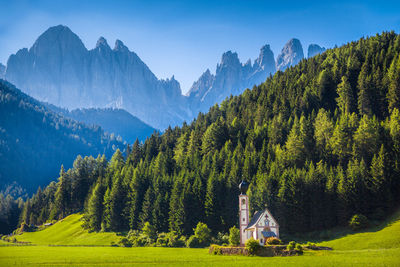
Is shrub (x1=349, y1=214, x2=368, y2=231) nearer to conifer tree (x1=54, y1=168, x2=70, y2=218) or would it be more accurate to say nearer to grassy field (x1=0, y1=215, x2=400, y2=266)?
grassy field (x1=0, y1=215, x2=400, y2=266)

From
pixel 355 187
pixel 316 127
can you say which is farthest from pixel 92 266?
pixel 316 127

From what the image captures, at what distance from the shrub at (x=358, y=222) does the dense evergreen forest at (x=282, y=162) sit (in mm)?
4059

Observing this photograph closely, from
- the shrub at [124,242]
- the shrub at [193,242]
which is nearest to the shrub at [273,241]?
the shrub at [193,242]

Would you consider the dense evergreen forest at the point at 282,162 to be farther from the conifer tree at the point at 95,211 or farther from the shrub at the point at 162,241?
the shrub at the point at 162,241

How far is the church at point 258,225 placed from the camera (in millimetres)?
73688

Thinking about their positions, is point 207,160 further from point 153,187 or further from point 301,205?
point 301,205

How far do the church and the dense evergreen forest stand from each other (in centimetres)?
765

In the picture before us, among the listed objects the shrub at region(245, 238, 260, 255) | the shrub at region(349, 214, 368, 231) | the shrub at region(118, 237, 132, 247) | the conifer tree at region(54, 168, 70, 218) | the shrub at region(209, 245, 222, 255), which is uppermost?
the conifer tree at region(54, 168, 70, 218)

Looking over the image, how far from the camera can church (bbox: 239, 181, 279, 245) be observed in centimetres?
7369

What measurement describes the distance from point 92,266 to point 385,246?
43880mm

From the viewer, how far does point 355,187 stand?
3189 inches

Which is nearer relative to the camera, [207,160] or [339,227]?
[339,227]

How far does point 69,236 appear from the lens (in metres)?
114

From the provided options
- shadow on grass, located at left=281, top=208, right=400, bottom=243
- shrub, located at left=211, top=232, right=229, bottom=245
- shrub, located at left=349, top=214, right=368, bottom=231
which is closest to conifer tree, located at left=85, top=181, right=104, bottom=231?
shrub, located at left=211, top=232, right=229, bottom=245
